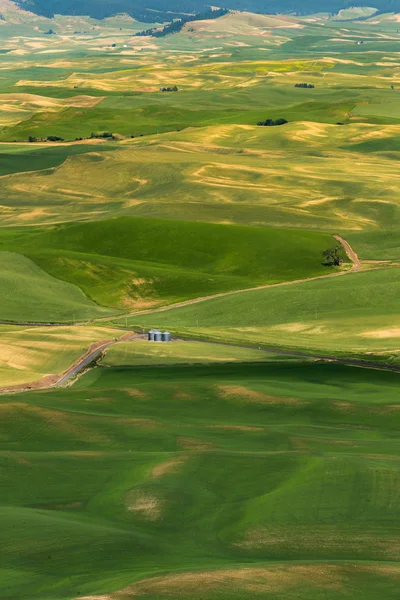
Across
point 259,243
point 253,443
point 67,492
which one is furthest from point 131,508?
point 259,243

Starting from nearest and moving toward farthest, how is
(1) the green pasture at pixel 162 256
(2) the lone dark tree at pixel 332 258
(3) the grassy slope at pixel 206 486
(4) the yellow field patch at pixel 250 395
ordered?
(3) the grassy slope at pixel 206 486 < (4) the yellow field patch at pixel 250 395 < (1) the green pasture at pixel 162 256 < (2) the lone dark tree at pixel 332 258

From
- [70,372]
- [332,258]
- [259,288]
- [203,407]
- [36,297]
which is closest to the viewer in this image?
[203,407]

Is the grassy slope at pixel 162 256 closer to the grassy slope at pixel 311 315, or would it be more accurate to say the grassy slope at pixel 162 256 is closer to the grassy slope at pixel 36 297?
the grassy slope at pixel 36 297

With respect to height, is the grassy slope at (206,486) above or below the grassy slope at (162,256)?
above

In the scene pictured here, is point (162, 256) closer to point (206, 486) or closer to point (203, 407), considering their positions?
point (203, 407)

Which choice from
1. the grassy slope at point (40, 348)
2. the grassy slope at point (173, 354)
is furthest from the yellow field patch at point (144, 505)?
the grassy slope at point (173, 354)

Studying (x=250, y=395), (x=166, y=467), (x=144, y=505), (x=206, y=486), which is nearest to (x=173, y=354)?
→ (x=250, y=395)
